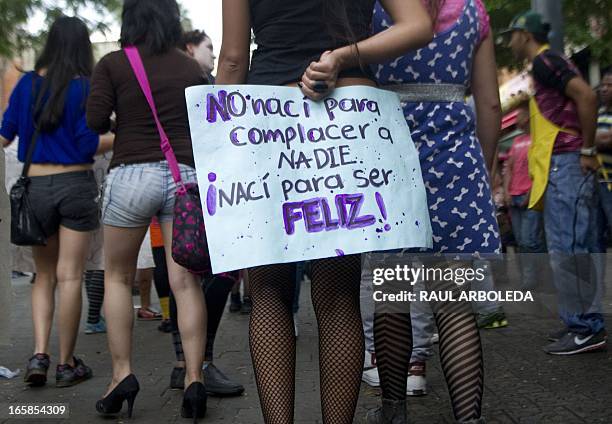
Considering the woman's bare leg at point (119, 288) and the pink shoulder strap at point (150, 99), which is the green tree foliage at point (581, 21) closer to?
the pink shoulder strap at point (150, 99)

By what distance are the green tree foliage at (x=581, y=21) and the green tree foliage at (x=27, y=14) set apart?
843cm

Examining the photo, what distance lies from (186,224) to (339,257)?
3.34 feet

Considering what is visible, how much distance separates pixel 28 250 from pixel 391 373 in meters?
3.69

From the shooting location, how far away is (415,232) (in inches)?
121

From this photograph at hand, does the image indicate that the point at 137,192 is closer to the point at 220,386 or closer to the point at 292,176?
the point at 220,386

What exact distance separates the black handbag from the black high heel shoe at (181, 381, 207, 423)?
4.77ft

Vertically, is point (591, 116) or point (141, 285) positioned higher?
point (591, 116)

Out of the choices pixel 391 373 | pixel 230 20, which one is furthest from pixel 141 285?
pixel 230 20

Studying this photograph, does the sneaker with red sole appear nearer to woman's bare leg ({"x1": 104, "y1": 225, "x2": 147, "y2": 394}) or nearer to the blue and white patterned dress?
woman's bare leg ({"x1": 104, "y1": 225, "x2": 147, "y2": 394})

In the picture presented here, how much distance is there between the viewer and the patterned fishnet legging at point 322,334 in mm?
3076

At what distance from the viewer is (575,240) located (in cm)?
572

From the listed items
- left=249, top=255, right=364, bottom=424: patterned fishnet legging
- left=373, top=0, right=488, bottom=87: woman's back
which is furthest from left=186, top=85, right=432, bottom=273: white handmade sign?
left=373, top=0, right=488, bottom=87: woman's back

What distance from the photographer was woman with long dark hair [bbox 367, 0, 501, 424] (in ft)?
11.5

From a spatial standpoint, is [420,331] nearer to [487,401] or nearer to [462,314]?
[487,401]
